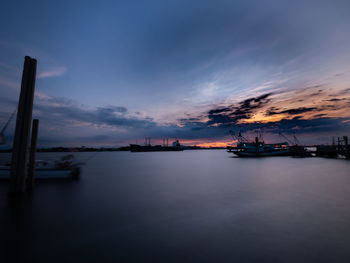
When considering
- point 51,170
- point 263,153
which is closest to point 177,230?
point 51,170

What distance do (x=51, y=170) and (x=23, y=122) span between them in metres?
12.1

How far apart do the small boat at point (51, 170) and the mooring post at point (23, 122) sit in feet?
29.4

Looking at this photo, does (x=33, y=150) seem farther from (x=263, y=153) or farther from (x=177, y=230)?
(x=263, y=153)

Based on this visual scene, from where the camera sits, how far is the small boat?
21.7 m

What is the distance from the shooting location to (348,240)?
7.79 metres

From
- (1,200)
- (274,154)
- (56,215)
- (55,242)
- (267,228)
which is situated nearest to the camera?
(55,242)

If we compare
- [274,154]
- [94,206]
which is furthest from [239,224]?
Answer: [274,154]

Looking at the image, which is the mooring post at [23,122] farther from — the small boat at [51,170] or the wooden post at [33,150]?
the small boat at [51,170]

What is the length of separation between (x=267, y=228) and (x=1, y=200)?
19.0m

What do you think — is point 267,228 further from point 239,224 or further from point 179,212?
point 179,212

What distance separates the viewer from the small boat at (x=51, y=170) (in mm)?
21672

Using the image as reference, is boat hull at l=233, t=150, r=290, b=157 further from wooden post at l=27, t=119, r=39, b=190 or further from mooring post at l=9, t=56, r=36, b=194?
mooring post at l=9, t=56, r=36, b=194

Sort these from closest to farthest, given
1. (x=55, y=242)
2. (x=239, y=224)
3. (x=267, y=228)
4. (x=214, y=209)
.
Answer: (x=55, y=242)
(x=267, y=228)
(x=239, y=224)
(x=214, y=209)

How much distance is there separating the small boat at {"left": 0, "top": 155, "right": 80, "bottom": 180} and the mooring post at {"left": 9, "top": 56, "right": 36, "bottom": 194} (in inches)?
353
